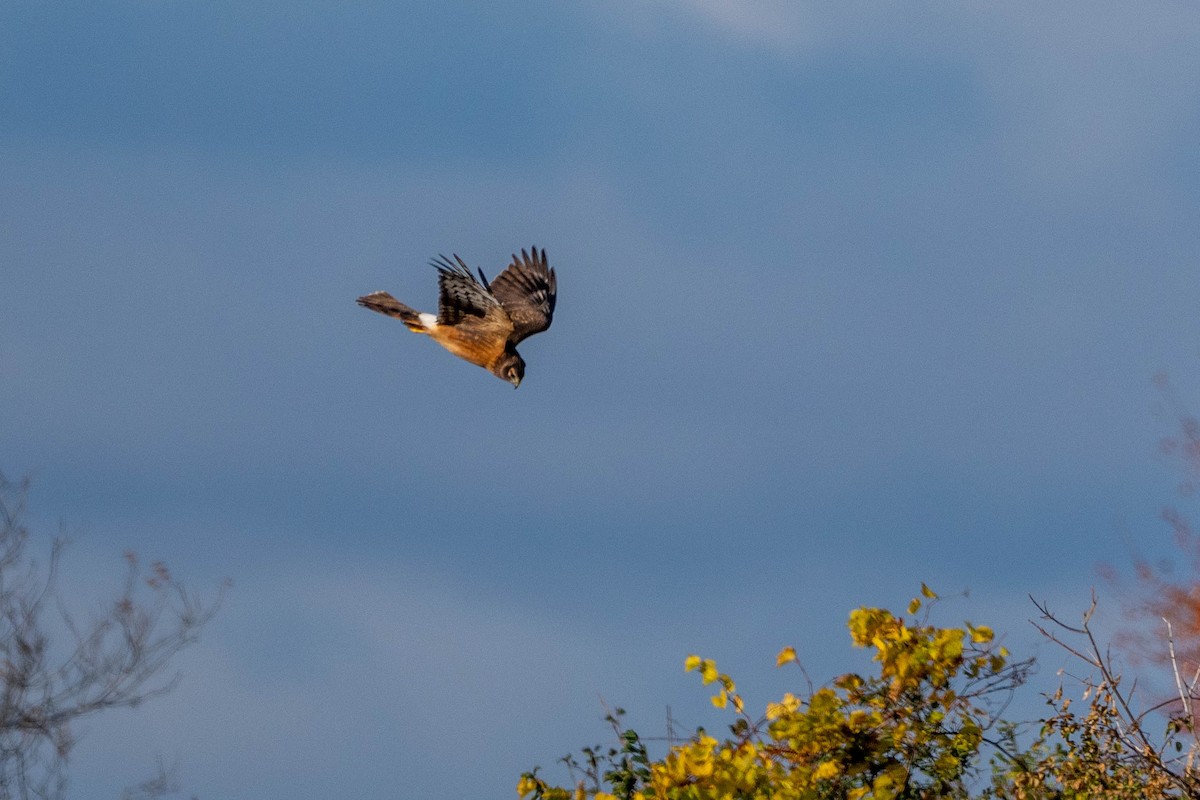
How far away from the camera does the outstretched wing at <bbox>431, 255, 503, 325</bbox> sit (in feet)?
36.6

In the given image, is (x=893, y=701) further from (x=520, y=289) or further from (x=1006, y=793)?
(x=520, y=289)

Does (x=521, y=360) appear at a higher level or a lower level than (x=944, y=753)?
higher

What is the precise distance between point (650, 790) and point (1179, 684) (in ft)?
7.95

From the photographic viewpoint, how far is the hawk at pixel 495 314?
11734 mm

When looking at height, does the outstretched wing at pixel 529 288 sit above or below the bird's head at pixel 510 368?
above

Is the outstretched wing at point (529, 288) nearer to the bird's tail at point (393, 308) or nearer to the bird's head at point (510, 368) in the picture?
the bird's head at point (510, 368)

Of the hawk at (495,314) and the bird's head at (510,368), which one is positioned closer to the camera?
the hawk at (495,314)

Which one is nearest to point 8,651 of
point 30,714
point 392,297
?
point 30,714

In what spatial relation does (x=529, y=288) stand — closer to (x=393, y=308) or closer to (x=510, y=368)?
(x=510, y=368)

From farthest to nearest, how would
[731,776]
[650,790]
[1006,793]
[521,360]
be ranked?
[521,360] < [1006,793] < [650,790] < [731,776]

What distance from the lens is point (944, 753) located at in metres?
6.00

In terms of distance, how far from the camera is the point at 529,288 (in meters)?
13.0

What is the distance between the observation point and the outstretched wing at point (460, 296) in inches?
439

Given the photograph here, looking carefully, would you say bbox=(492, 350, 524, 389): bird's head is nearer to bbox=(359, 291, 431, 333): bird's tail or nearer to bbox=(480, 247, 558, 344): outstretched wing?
bbox=(480, 247, 558, 344): outstretched wing
